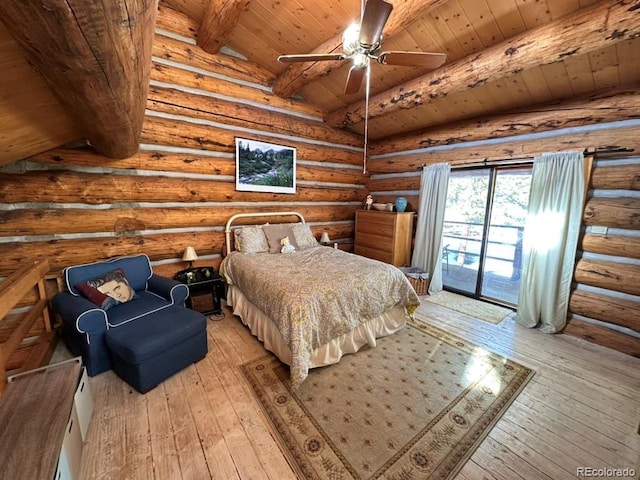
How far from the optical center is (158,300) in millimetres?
2713

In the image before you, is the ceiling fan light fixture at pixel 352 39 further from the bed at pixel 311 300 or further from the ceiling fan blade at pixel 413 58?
the bed at pixel 311 300

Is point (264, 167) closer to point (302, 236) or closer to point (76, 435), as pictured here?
point (302, 236)

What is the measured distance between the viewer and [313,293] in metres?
2.33

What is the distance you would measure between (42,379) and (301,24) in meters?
Answer: 3.93

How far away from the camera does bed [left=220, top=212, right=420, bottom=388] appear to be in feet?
7.29

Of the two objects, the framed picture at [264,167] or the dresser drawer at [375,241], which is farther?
the dresser drawer at [375,241]

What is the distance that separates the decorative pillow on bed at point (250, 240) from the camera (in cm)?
369

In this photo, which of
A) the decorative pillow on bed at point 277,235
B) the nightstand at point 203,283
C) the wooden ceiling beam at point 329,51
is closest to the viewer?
the wooden ceiling beam at point 329,51

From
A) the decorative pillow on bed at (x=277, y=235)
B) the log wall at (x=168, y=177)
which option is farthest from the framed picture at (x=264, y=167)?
the decorative pillow on bed at (x=277, y=235)

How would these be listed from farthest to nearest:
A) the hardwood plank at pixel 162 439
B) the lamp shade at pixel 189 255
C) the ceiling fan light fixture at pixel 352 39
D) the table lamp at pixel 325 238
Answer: the table lamp at pixel 325 238 < the lamp shade at pixel 189 255 < the ceiling fan light fixture at pixel 352 39 < the hardwood plank at pixel 162 439

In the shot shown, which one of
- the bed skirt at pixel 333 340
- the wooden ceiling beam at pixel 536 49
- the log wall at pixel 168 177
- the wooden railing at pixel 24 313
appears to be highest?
the wooden ceiling beam at pixel 536 49

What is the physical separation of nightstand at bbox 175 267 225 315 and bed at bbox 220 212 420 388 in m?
0.18

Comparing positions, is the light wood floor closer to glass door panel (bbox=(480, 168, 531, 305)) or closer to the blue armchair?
the blue armchair

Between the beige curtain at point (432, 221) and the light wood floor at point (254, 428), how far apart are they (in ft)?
6.35
